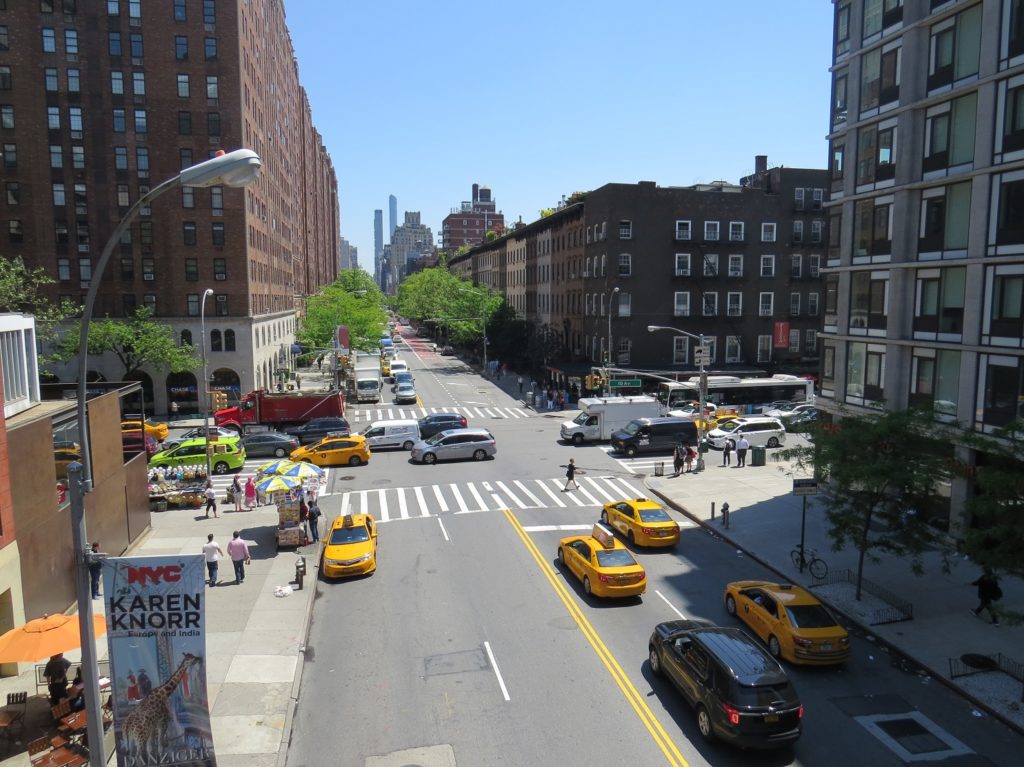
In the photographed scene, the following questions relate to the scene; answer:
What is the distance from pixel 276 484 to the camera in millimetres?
25531

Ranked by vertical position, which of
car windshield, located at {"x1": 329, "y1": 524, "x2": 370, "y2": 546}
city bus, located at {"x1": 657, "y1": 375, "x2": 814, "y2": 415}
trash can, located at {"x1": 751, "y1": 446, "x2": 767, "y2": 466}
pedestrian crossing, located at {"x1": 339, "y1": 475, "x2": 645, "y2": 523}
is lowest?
pedestrian crossing, located at {"x1": 339, "y1": 475, "x2": 645, "y2": 523}

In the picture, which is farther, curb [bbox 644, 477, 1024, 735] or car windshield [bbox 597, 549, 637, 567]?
car windshield [bbox 597, 549, 637, 567]

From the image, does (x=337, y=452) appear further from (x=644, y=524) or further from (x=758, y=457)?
(x=758, y=457)

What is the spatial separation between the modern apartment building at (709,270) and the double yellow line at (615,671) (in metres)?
41.6

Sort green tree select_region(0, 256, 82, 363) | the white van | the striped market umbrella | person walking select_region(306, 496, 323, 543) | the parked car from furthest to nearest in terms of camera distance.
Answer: the white van < the parked car < green tree select_region(0, 256, 82, 363) < person walking select_region(306, 496, 323, 543) < the striped market umbrella

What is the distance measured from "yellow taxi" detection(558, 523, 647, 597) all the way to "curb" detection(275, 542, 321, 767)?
7.37m

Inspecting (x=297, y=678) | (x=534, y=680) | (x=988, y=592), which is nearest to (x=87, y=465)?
(x=297, y=678)

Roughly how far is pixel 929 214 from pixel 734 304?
39157mm

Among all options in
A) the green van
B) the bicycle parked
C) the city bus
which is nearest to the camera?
the bicycle parked

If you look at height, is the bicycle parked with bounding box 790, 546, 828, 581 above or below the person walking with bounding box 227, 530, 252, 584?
below

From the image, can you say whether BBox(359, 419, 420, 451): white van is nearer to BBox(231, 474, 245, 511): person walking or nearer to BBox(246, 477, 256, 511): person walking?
BBox(231, 474, 245, 511): person walking

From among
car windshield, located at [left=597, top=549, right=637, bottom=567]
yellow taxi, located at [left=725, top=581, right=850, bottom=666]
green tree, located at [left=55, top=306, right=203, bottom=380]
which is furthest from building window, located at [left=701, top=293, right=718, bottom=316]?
yellow taxi, located at [left=725, top=581, right=850, bottom=666]

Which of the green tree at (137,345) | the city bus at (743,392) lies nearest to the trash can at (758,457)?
the city bus at (743,392)

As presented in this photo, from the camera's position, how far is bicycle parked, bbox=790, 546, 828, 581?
22438mm
